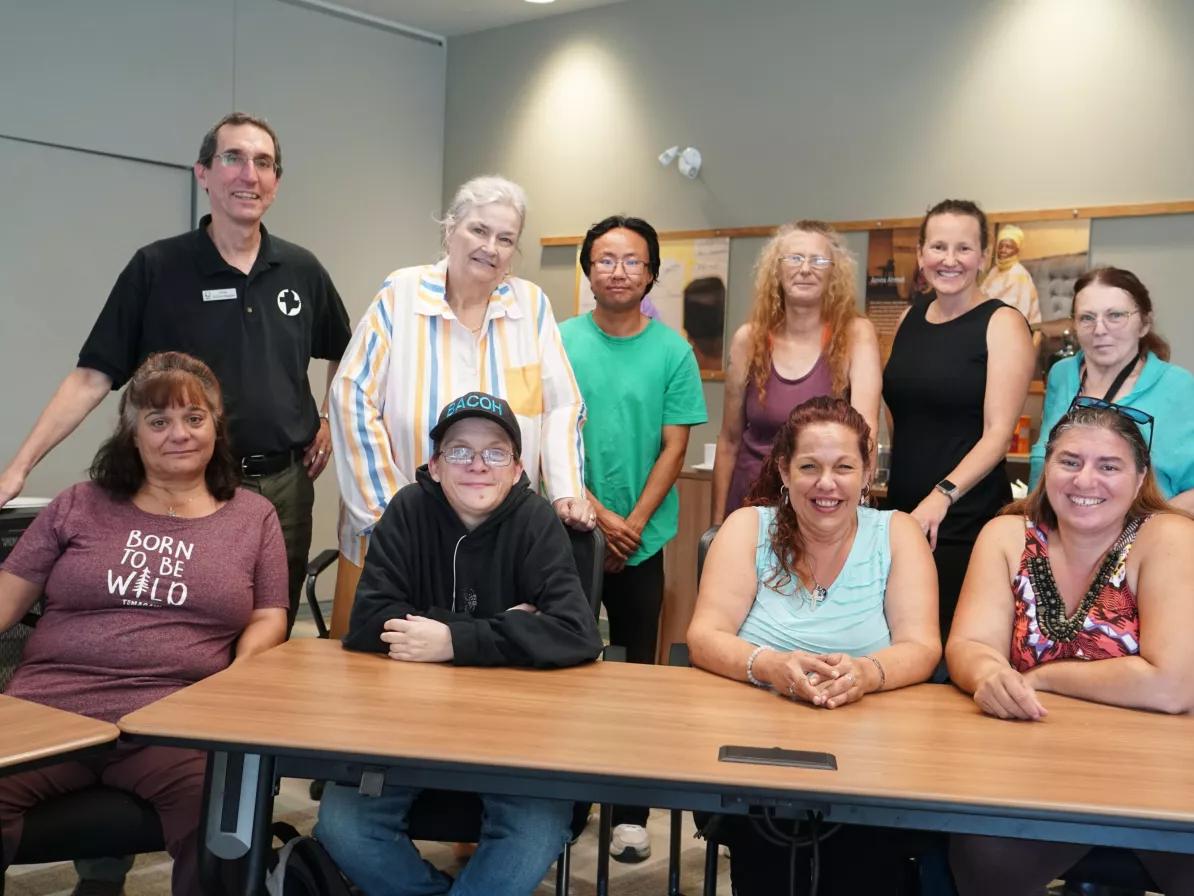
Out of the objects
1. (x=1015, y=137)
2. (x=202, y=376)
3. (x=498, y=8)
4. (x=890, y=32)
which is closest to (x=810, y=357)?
(x=202, y=376)

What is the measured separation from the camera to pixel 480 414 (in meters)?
2.33

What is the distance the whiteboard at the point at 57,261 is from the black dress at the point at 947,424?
371 cm

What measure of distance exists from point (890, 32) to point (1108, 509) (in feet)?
10.6

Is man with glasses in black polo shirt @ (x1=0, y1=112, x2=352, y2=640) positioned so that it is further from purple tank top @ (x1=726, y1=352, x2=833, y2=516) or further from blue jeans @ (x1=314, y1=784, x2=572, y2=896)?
purple tank top @ (x1=726, y1=352, x2=833, y2=516)

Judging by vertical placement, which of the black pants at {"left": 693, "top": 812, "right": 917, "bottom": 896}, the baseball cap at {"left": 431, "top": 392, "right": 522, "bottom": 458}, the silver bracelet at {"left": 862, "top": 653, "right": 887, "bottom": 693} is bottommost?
the black pants at {"left": 693, "top": 812, "right": 917, "bottom": 896}

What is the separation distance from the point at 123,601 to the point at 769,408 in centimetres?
162

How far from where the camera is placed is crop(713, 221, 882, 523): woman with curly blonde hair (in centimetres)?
297

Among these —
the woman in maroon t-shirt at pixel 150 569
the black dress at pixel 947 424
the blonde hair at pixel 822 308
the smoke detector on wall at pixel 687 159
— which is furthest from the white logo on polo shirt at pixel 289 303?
the smoke detector on wall at pixel 687 159

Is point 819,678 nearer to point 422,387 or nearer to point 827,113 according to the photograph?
point 422,387

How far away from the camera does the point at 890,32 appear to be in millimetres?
4832

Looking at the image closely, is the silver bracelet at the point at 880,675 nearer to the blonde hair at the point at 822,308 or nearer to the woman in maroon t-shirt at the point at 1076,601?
the woman in maroon t-shirt at the point at 1076,601

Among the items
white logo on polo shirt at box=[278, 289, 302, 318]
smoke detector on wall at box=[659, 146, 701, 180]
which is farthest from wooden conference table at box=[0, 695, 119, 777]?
smoke detector on wall at box=[659, 146, 701, 180]

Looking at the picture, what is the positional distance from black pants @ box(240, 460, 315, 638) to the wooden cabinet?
1.96m

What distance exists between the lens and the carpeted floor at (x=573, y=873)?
279cm
